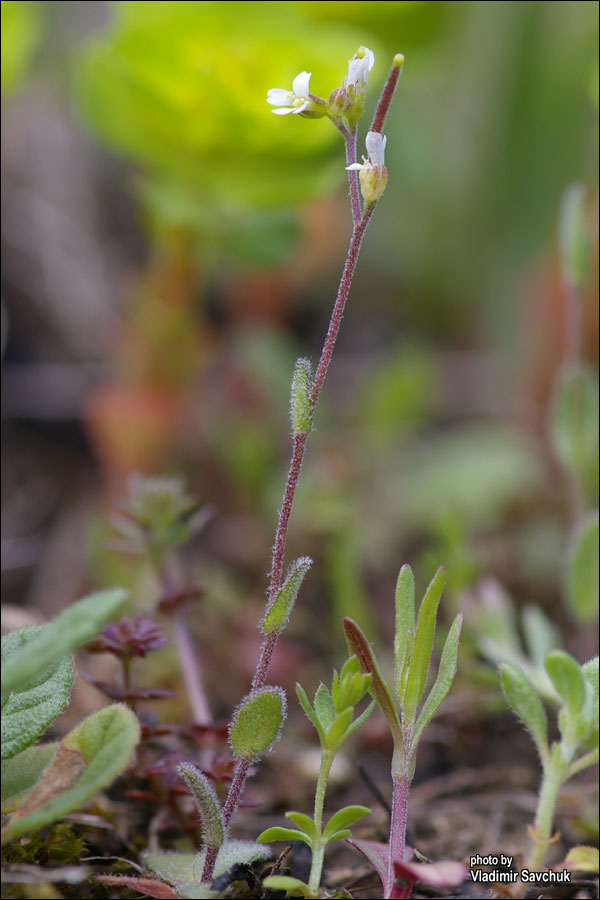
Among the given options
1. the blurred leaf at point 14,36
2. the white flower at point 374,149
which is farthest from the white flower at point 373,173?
the blurred leaf at point 14,36

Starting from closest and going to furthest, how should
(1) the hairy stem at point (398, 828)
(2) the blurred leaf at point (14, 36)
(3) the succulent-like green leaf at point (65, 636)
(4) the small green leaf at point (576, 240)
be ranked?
1. (3) the succulent-like green leaf at point (65, 636)
2. (1) the hairy stem at point (398, 828)
3. (4) the small green leaf at point (576, 240)
4. (2) the blurred leaf at point (14, 36)

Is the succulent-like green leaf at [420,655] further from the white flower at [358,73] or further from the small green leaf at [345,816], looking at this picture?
the white flower at [358,73]

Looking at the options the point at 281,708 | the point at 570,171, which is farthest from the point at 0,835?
the point at 570,171

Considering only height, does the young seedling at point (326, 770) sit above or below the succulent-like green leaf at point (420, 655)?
below

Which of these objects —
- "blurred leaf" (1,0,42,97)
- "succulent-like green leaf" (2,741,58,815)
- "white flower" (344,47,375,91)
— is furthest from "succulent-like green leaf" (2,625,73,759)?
"blurred leaf" (1,0,42,97)

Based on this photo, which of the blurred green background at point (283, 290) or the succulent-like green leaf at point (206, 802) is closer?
the succulent-like green leaf at point (206, 802)

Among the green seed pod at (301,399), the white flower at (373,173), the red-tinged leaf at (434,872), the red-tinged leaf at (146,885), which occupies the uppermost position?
the white flower at (373,173)

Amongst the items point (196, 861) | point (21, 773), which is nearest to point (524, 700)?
point (196, 861)
